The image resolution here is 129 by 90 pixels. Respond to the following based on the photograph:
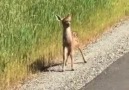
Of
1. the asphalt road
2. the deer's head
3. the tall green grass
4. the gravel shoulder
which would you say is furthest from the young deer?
the asphalt road

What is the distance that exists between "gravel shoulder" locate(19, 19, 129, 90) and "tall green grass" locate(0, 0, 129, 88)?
0.23m

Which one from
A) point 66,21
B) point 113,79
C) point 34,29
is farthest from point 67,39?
point 113,79

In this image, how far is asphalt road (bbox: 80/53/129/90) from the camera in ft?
28.6

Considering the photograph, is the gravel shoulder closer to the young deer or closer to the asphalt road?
the asphalt road

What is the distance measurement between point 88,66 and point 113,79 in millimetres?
954

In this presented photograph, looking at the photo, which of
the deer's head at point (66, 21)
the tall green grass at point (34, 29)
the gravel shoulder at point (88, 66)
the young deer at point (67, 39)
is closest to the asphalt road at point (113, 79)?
the gravel shoulder at point (88, 66)

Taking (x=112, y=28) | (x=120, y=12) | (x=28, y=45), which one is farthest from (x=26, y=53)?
(x=120, y=12)

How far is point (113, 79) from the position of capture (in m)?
9.06

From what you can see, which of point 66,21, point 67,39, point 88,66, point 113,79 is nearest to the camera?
point 113,79

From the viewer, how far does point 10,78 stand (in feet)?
29.2

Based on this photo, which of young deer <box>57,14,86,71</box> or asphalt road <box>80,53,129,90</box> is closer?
asphalt road <box>80,53,129,90</box>

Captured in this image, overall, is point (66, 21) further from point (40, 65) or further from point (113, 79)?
point (113, 79)

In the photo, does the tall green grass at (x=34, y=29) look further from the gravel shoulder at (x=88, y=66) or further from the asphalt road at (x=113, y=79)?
the asphalt road at (x=113, y=79)

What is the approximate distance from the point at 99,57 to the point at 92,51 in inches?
17.9
